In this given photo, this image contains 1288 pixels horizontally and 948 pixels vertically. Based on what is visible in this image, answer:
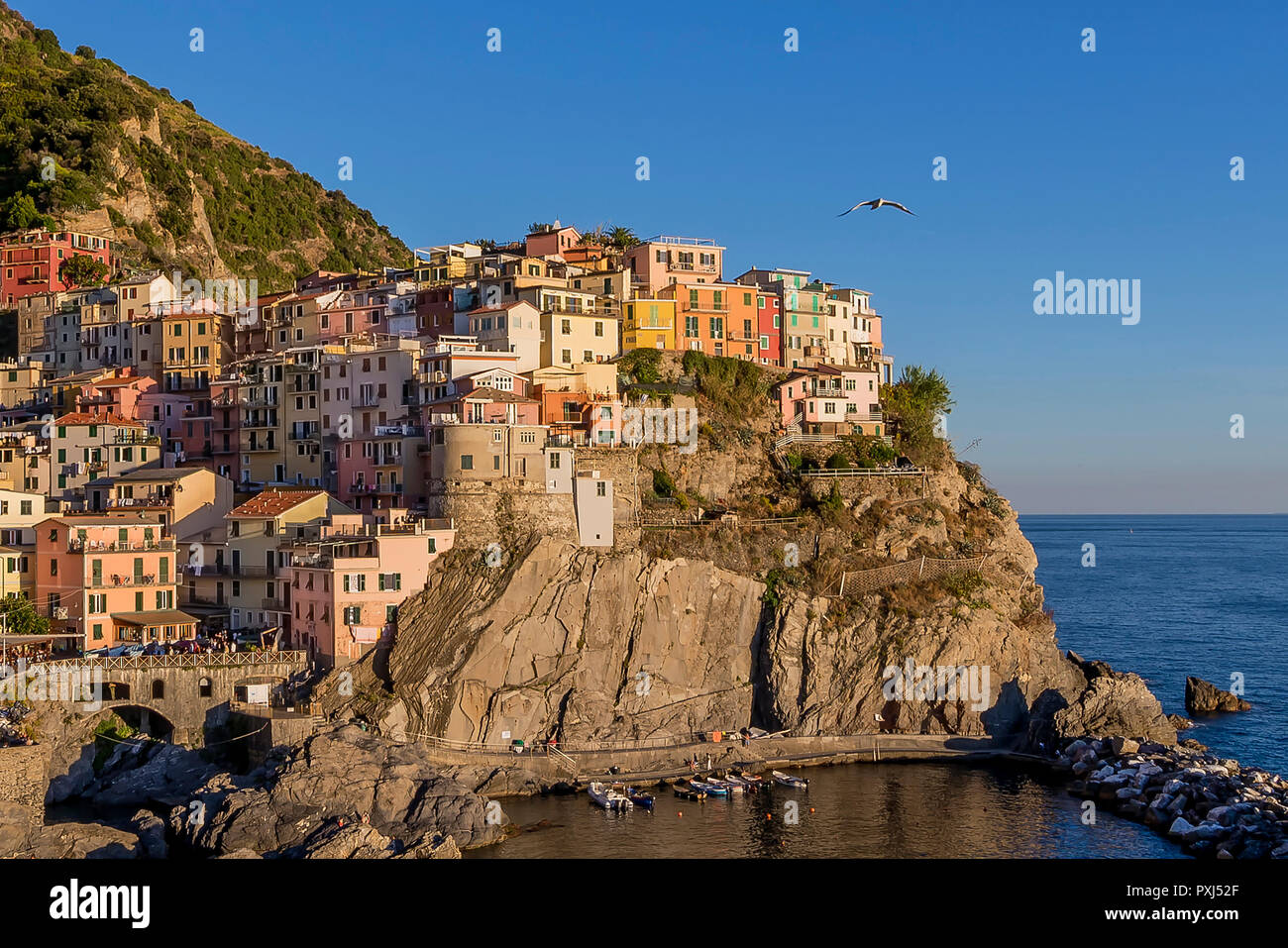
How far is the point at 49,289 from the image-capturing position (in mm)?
96125

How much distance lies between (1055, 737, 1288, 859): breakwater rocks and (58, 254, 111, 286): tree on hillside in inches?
2927

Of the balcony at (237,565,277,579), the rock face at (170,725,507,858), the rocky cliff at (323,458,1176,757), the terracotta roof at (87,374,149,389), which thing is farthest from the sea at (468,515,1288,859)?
the terracotta roof at (87,374,149,389)

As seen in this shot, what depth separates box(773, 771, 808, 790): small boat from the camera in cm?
5441

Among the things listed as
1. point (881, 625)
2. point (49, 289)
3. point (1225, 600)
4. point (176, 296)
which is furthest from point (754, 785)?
point (1225, 600)

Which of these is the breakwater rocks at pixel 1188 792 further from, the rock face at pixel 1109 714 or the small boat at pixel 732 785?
the small boat at pixel 732 785

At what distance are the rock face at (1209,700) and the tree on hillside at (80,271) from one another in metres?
77.9

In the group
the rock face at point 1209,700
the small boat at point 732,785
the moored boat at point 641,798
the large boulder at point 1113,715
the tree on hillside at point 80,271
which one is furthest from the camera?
the tree on hillside at point 80,271

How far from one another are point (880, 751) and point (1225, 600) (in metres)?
78.7

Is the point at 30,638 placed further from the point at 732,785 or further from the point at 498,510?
the point at 732,785

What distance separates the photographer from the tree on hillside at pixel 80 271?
9594 cm

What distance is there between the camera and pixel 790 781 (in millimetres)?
54844

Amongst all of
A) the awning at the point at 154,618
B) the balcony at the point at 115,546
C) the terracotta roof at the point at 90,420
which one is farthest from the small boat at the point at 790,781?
the terracotta roof at the point at 90,420

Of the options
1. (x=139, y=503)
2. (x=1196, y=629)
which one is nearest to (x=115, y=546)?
(x=139, y=503)
